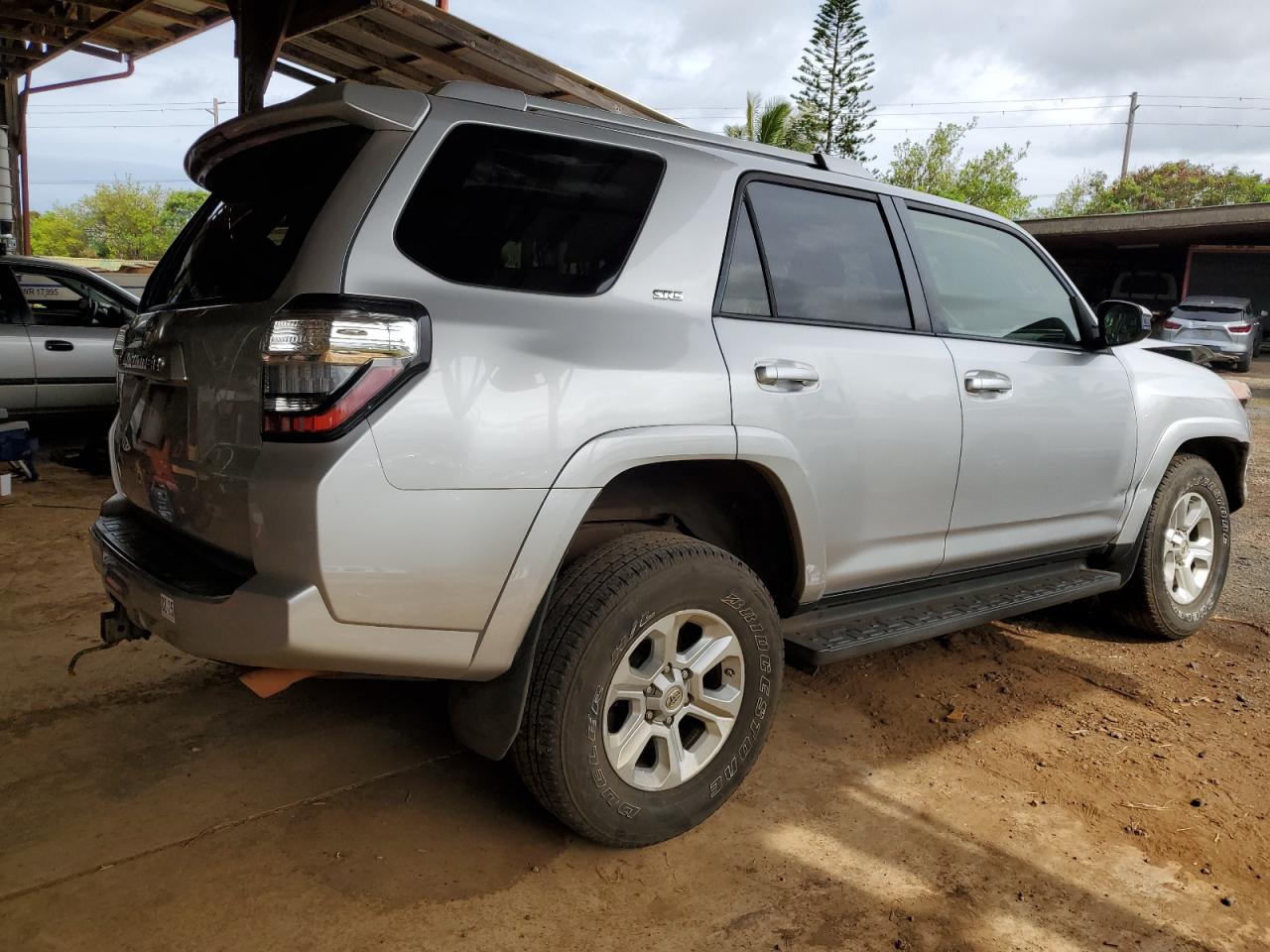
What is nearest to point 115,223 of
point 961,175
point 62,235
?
point 62,235

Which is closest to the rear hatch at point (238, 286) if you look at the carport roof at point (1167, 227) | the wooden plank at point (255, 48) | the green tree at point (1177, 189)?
the wooden plank at point (255, 48)

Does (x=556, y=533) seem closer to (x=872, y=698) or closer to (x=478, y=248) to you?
(x=478, y=248)

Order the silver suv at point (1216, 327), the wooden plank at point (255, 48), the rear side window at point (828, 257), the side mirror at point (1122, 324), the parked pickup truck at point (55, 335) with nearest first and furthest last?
the rear side window at point (828, 257) → the side mirror at point (1122, 324) → the wooden plank at point (255, 48) → the parked pickup truck at point (55, 335) → the silver suv at point (1216, 327)

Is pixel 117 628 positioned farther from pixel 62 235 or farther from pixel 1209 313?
pixel 62 235

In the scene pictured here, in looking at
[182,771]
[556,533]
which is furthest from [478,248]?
[182,771]

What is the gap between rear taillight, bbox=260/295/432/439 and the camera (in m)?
2.05

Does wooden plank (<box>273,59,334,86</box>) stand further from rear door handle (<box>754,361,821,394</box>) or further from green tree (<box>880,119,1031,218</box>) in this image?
green tree (<box>880,119,1031,218</box>)

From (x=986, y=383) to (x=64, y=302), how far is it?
24.3ft

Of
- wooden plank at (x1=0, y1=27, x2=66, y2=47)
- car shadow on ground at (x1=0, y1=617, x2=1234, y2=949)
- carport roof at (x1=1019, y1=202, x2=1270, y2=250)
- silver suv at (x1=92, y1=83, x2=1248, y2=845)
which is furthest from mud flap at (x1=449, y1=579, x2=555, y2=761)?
carport roof at (x1=1019, y1=202, x2=1270, y2=250)

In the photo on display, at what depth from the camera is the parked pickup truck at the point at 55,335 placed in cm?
729

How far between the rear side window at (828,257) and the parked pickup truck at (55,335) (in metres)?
6.56

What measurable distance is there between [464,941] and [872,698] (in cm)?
201

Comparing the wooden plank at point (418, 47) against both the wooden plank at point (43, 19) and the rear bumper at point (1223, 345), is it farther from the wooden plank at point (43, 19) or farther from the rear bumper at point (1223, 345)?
the rear bumper at point (1223, 345)

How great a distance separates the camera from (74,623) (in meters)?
4.18
